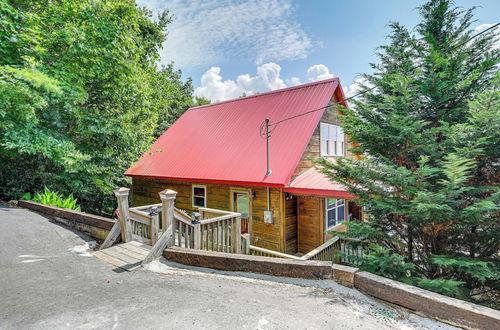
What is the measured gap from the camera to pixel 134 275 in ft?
13.9

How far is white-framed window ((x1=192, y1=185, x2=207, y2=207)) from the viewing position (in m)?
9.99

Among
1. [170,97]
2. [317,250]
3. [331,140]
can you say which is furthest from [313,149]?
[170,97]

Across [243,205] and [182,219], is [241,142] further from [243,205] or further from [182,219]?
[182,219]

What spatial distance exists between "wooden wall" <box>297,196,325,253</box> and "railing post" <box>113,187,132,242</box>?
5486mm

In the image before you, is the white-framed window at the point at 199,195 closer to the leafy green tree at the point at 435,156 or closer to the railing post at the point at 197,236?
the railing post at the point at 197,236

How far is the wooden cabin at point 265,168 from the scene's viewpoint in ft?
26.6

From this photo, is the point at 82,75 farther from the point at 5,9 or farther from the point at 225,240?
the point at 225,240

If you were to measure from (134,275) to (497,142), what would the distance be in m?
6.22

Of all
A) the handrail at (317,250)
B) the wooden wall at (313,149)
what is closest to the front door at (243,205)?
the wooden wall at (313,149)

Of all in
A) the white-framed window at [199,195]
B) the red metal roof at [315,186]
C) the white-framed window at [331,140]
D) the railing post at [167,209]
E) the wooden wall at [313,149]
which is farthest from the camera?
the white-framed window at [331,140]

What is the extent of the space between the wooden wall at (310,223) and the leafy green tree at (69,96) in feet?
26.0

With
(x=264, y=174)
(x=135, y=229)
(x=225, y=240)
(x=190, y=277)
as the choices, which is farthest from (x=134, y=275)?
(x=264, y=174)

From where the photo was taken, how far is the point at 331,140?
10.9 metres

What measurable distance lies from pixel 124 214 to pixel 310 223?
5.83 m
